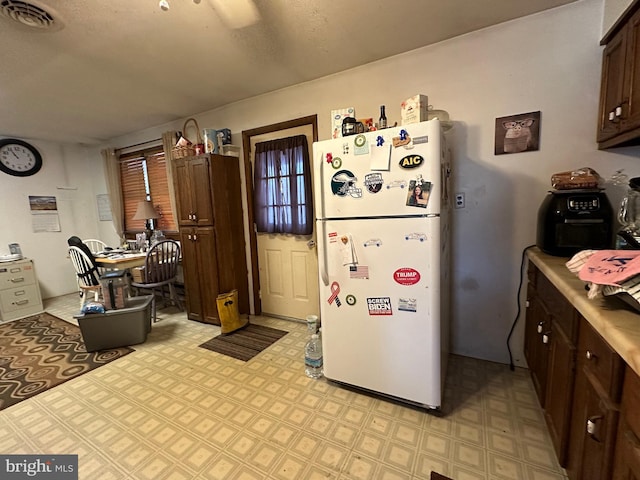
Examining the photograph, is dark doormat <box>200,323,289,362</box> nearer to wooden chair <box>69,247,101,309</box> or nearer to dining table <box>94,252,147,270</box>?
dining table <box>94,252,147,270</box>

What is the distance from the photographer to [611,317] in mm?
800

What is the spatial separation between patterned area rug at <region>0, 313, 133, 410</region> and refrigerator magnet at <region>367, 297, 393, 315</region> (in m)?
2.33

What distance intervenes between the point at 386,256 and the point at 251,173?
2049 millimetres

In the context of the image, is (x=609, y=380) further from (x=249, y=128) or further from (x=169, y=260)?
(x=169, y=260)

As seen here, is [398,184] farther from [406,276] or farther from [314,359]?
[314,359]

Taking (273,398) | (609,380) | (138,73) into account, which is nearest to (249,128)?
(138,73)

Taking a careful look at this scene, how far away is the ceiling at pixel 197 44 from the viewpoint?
1579mm

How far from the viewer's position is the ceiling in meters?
1.58

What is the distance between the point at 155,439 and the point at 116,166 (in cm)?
421

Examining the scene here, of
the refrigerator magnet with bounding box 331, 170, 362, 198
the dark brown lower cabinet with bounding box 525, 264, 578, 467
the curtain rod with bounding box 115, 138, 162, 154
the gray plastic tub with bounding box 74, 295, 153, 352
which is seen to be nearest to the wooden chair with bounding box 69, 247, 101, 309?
the gray plastic tub with bounding box 74, 295, 153, 352

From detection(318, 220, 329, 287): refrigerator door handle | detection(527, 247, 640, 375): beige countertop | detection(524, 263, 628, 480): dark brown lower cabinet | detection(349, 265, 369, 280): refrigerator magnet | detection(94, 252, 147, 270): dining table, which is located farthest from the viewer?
detection(94, 252, 147, 270): dining table

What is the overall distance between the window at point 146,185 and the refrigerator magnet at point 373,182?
3318 mm

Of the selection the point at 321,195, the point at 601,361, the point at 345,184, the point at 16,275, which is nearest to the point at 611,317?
the point at 601,361

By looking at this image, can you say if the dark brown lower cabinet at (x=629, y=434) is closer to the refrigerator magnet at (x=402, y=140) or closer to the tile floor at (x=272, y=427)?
A: the tile floor at (x=272, y=427)
